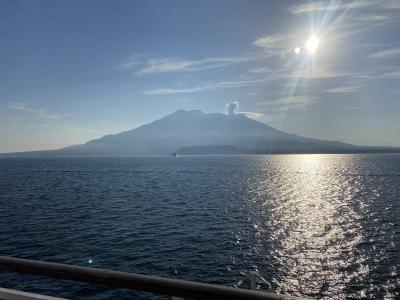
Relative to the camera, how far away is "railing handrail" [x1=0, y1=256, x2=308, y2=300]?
11.9 ft

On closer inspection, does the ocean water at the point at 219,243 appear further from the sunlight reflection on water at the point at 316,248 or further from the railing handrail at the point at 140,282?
the railing handrail at the point at 140,282

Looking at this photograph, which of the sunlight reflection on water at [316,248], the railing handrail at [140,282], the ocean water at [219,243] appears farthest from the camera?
the ocean water at [219,243]

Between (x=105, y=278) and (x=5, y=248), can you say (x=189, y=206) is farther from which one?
(x=105, y=278)

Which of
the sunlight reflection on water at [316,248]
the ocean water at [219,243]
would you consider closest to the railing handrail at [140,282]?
the ocean water at [219,243]

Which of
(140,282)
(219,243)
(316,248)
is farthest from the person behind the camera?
(219,243)

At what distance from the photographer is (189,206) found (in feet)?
204

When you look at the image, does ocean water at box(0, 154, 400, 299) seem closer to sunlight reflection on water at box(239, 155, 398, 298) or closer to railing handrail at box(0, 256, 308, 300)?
sunlight reflection on water at box(239, 155, 398, 298)

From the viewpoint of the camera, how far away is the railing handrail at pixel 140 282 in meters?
3.62

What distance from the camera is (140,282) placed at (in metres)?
3.94

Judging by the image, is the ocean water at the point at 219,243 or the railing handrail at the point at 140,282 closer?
the railing handrail at the point at 140,282

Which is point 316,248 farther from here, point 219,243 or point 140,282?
point 140,282

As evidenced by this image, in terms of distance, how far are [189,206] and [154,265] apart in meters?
33.5

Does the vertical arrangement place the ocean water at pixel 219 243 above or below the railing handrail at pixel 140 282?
below

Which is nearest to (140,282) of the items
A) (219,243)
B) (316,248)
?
(219,243)
